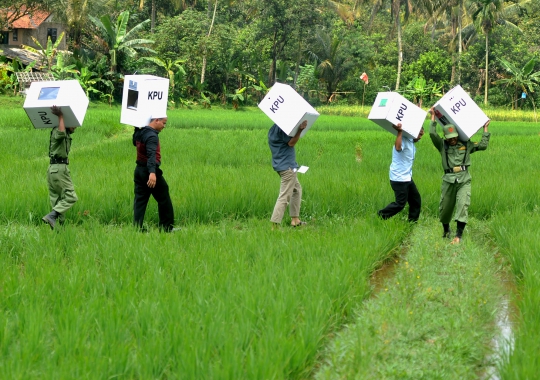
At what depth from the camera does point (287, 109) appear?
618 cm

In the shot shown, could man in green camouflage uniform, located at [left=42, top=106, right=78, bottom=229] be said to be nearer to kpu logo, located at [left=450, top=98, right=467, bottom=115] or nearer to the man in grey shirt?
the man in grey shirt

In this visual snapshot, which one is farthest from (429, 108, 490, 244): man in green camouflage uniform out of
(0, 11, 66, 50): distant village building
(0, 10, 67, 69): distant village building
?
(0, 11, 66, 50): distant village building

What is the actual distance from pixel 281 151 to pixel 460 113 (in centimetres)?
168

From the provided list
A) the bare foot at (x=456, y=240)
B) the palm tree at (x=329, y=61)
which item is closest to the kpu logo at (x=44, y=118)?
the bare foot at (x=456, y=240)

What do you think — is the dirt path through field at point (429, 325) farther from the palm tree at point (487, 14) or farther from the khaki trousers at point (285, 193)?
the palm tree at point (487, 14)

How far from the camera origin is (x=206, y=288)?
3.96m

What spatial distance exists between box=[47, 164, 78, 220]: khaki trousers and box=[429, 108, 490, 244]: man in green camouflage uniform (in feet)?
10.9

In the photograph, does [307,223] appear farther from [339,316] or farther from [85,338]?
[85,338]

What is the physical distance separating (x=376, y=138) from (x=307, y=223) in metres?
8.14

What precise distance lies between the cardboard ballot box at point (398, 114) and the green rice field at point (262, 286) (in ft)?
2.98

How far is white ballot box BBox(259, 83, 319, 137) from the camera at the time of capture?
6.14 m

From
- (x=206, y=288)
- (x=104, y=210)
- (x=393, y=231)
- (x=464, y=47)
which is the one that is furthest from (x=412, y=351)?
(x=464, y=47)

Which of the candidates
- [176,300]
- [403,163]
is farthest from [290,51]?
[176,300]

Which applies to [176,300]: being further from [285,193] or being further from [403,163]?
[403,163]
